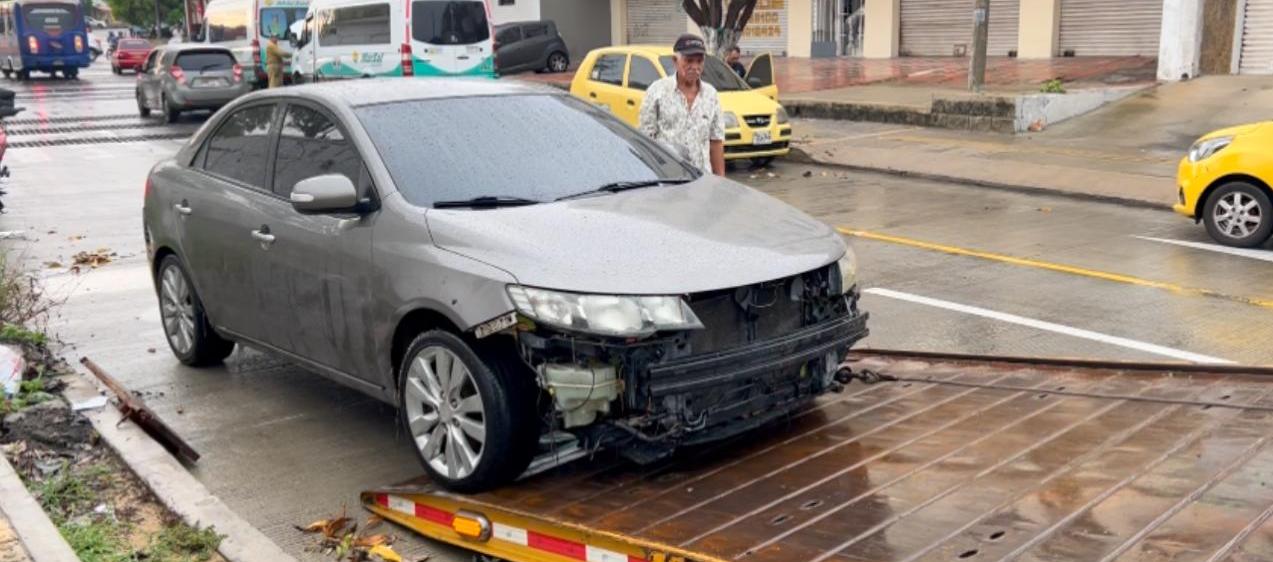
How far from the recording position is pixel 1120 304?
27.7ft

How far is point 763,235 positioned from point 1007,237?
6503 mm

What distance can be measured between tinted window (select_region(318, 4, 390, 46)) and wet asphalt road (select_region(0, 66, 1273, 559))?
932cm

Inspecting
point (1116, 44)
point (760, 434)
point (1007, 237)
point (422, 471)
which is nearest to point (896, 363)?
point (760, 434)

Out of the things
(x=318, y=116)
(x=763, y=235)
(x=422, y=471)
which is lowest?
(x=422, y=471)

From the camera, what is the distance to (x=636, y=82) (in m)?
16.7

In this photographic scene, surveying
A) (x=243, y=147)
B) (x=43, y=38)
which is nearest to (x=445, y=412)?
(x=243, y=147)

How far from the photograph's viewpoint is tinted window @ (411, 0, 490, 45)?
2350cm

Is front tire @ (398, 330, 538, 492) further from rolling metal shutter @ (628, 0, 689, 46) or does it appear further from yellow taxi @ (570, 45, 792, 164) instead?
rolling metal shutter @ (628, 0, 689, 46)

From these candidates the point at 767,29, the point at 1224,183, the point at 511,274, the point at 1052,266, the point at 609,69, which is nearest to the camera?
the point at 511,274

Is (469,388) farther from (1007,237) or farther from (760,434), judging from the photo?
(1007,237)

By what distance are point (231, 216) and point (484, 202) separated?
5.90ft

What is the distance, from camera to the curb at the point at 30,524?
4.29 m

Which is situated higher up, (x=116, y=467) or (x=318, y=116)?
(x=318, y=116)

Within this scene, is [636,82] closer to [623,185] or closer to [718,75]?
[718,75]
